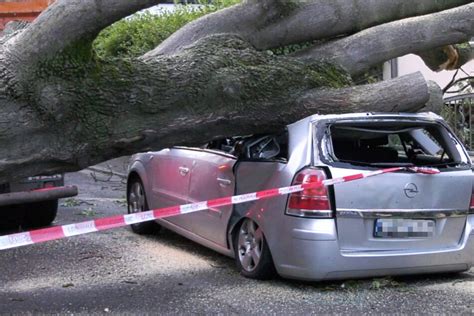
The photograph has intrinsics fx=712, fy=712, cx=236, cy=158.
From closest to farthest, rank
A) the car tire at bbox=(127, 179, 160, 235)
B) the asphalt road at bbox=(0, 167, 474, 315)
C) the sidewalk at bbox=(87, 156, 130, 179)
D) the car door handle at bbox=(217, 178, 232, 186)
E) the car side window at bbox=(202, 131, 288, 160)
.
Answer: the asphalt road at bbox=(0, 167, 474, 315) < the car side window at bbox=(202, 131, 288, 160) < the car door handle at bbox=(217, 178, 232, 186) < the car tire at bbox=(127, 179, 160, 235) < the sidewalk at bbox=(87, 156, 130, 179)

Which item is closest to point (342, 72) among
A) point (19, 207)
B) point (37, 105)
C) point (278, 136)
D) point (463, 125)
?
point (278, 136)

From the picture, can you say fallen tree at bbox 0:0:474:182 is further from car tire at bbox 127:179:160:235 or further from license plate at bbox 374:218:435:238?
car tire at bbox 127:179:160:235

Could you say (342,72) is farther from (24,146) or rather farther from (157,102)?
(24,146)

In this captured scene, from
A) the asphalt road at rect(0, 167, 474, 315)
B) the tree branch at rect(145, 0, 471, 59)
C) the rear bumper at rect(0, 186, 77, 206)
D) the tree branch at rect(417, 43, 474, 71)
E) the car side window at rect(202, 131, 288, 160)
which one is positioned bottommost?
the asphalt road at rect(0, 167, 474, 315)

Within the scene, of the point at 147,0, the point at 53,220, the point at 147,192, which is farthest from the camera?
the point at 53,220

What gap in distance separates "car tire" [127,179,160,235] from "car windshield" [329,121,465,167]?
2779 mm

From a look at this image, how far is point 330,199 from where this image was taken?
550cm

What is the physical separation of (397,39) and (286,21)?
126 centimetres

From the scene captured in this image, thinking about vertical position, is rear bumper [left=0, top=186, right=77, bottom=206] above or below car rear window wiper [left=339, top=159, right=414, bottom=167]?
below

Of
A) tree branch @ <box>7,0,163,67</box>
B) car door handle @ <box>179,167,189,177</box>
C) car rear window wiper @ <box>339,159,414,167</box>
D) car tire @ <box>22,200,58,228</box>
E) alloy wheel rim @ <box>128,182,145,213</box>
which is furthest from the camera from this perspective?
car tire @ <box>22,200,58,228</box>

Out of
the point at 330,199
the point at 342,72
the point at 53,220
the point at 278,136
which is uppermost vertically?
the point at 342,72

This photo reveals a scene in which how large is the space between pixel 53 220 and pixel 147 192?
1.52 meters

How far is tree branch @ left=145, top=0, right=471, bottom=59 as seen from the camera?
23.3 ft

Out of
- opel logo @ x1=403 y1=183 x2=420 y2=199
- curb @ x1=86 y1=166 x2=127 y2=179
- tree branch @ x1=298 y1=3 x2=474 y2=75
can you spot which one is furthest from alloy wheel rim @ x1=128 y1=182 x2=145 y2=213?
curb @ x1=86 y1=166 x2=127 y2=179
